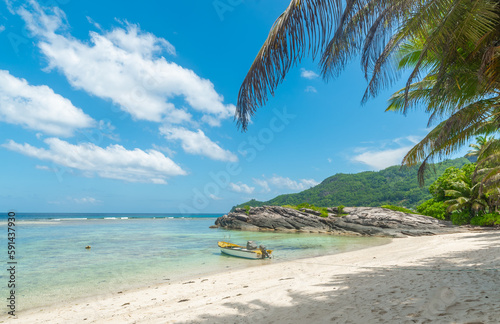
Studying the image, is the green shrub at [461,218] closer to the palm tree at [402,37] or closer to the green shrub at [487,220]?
the green shrub at [487,220]

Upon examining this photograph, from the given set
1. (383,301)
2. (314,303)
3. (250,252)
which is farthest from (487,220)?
(314,303)

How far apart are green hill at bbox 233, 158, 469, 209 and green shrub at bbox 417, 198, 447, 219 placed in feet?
98.9

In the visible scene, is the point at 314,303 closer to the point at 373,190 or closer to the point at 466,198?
the point at 466,198

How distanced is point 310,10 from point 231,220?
4309cm

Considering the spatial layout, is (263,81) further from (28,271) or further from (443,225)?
(443,225)

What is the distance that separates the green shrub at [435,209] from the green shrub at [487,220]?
10.4ft

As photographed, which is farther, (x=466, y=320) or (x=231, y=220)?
(x=231, y=220)

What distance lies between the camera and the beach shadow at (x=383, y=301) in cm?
380

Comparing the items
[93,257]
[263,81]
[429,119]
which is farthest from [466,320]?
[93,257]

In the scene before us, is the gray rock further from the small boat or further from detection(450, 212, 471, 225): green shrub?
the small boat

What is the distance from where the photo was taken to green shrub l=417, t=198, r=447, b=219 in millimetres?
29594

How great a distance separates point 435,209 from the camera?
30375 mm

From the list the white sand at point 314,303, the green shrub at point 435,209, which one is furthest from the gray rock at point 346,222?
the white sand at point 314,303

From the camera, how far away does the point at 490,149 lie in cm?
1216
